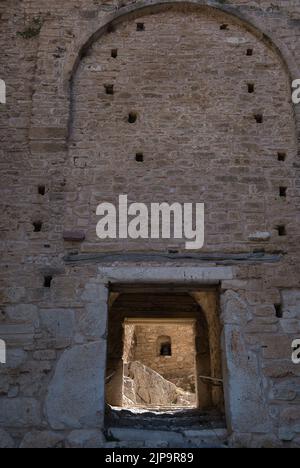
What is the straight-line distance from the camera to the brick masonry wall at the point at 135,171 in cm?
482

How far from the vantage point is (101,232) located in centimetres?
544

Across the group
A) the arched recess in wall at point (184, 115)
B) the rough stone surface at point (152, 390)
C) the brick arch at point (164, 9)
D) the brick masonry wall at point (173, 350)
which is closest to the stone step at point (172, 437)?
the arched recess in wall at point (184, 115)

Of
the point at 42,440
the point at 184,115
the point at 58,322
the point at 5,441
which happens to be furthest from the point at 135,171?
the point at 5,441

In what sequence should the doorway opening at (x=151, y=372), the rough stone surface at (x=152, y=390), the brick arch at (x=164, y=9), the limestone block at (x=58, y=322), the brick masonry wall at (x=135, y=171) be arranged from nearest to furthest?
1. the brick masonry wall at (x=135, y=171)
2. the limestone block at (x=58, y=322)
3. the doorway opening at (x=151, y=372)
4. the brick arch at (x=164, y=9)
5. the rough stone surface at (x=152, y=390)

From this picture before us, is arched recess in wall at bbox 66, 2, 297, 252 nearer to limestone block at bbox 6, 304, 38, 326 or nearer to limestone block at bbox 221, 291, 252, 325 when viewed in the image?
limestone block at bbox 221, 291, 252, 325

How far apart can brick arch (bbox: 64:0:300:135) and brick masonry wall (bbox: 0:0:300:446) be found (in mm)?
32

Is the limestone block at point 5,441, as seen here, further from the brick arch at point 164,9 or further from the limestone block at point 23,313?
the brick arch at point 164,9

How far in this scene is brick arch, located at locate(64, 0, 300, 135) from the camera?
20.8 ft

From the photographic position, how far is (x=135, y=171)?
19.0ft

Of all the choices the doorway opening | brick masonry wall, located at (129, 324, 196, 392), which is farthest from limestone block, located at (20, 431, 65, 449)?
brick masonry wall, located at (129, 324, 196, 392)

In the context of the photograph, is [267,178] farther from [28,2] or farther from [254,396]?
[28,2]

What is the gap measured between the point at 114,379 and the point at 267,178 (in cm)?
423

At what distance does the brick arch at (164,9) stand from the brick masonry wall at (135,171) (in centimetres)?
3
